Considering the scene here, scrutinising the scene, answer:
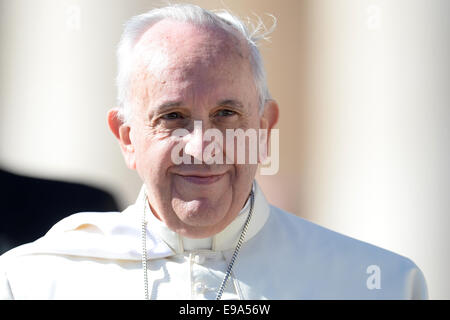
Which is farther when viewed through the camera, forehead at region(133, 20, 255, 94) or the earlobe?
the earlobe

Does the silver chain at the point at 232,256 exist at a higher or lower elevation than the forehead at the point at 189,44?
lower

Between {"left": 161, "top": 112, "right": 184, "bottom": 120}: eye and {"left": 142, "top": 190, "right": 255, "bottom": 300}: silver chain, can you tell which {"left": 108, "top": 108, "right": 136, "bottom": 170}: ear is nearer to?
{"left": 142, "top": 190, "right": 255, "bottom": 300}: silver chain

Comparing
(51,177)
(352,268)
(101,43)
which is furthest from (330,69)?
(352,268)

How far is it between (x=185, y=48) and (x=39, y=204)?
2974 millimetres

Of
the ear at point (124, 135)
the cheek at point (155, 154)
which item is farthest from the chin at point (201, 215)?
the ear at point (124, 135)

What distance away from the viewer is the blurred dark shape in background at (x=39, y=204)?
16.6 ft

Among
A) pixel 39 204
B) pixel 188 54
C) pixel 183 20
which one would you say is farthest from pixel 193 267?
pixel 39 204

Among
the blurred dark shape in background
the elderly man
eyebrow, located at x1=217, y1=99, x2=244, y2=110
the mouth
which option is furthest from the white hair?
the blurred dark shape in background

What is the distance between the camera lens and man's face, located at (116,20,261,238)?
2.57 metres

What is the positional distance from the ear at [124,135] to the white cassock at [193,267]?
0.22 metres

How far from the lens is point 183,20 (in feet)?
9.00

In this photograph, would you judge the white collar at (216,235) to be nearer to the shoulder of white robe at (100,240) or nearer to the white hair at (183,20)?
the shoulder of white robe at (100,240)

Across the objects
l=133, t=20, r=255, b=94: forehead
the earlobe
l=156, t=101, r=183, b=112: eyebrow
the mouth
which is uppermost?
l=133, t=20, r=255, b=94: forehead

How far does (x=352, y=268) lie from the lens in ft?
9.34
